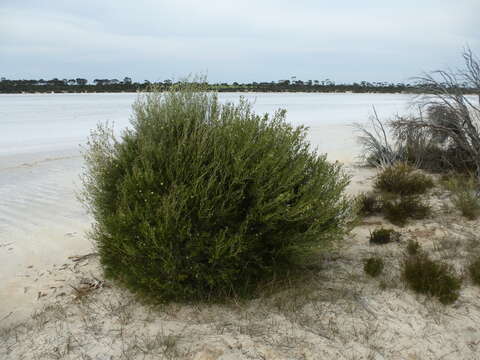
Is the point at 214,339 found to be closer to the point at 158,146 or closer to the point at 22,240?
the point at 158,146

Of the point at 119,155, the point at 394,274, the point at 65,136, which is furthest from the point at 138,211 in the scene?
→ the point at 65,136

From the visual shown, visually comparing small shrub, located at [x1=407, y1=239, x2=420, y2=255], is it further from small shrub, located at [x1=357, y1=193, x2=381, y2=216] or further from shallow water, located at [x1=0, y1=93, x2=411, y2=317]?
shallow water, located at [x1=0, y1=93, x2=411, y2=317]

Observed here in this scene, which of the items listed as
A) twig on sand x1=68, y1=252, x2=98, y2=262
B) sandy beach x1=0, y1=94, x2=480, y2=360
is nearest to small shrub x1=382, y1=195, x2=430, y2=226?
sandy beach x1=0, y1=94, x2=480, y2=360

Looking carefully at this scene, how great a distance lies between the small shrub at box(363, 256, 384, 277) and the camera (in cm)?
481

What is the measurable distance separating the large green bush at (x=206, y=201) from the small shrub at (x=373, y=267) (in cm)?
65

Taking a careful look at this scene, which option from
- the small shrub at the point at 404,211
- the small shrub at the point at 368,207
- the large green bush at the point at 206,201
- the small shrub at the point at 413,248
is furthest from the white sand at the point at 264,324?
the small shrub at the point at 368,207

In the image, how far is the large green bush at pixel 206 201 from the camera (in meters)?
3.81

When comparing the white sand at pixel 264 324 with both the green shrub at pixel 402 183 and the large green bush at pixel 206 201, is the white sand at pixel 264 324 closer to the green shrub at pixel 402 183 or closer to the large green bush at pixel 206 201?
the large green bush at pixel 206 201

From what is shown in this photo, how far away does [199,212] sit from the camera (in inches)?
147

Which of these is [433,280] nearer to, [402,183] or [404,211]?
[404,211]

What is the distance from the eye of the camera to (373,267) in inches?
190

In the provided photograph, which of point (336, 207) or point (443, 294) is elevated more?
point (336, 207)

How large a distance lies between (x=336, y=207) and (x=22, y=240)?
4.48 metres

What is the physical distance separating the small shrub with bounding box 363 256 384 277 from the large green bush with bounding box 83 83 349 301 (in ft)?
2.12
